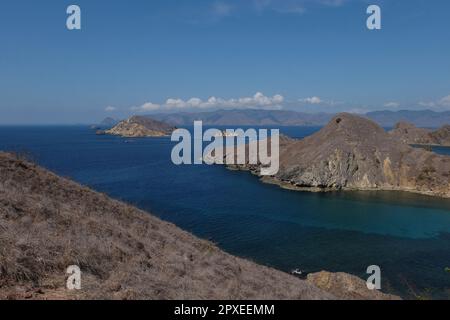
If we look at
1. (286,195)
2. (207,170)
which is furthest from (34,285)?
(207,170)

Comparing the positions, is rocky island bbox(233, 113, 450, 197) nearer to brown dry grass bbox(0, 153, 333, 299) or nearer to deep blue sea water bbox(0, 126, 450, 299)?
deep blue sea water bbox(0, 126, 450, 299)

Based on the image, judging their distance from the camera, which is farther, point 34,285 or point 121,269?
point 121,269

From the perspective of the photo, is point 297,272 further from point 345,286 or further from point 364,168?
point 364,168

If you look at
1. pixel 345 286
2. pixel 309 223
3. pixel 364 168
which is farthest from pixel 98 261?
pixel 364 168

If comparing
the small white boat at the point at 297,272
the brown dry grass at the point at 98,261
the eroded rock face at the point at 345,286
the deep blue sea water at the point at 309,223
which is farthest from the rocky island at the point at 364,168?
the brown dry grass at the point at 98,261

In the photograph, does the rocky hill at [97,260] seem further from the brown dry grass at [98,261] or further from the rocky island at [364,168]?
the rocky island at [364,168]
